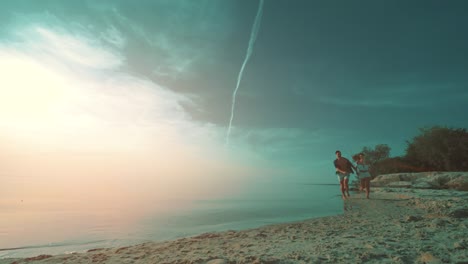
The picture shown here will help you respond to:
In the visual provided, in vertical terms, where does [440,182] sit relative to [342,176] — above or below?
below

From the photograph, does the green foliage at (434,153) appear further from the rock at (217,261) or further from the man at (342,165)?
the rock at (217,261)

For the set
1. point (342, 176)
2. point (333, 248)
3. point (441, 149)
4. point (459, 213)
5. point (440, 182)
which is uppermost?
point (441, 149)

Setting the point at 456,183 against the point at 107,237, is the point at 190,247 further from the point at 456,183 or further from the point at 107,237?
the point at 456,183

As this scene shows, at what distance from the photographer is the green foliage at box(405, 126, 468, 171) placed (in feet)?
126

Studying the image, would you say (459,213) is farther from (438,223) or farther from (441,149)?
(441,149)

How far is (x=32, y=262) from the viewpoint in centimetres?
592

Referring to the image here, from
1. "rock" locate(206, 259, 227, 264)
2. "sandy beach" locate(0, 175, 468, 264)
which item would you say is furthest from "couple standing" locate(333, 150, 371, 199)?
"rock" locate(206, 259, 227, 264)

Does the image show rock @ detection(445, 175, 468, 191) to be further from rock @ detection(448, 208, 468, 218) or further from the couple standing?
rock @ detection(448, 208, 468, 218)

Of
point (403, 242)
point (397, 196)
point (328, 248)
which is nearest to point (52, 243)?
point (328, 248)

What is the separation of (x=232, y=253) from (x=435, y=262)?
10.7 feet

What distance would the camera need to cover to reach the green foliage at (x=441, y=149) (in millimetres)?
38344

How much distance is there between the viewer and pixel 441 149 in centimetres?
3969

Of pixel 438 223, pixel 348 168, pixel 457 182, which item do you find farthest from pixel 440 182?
pixel 438 223

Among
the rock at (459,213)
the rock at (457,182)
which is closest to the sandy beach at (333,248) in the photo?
the rock at (459,213)
